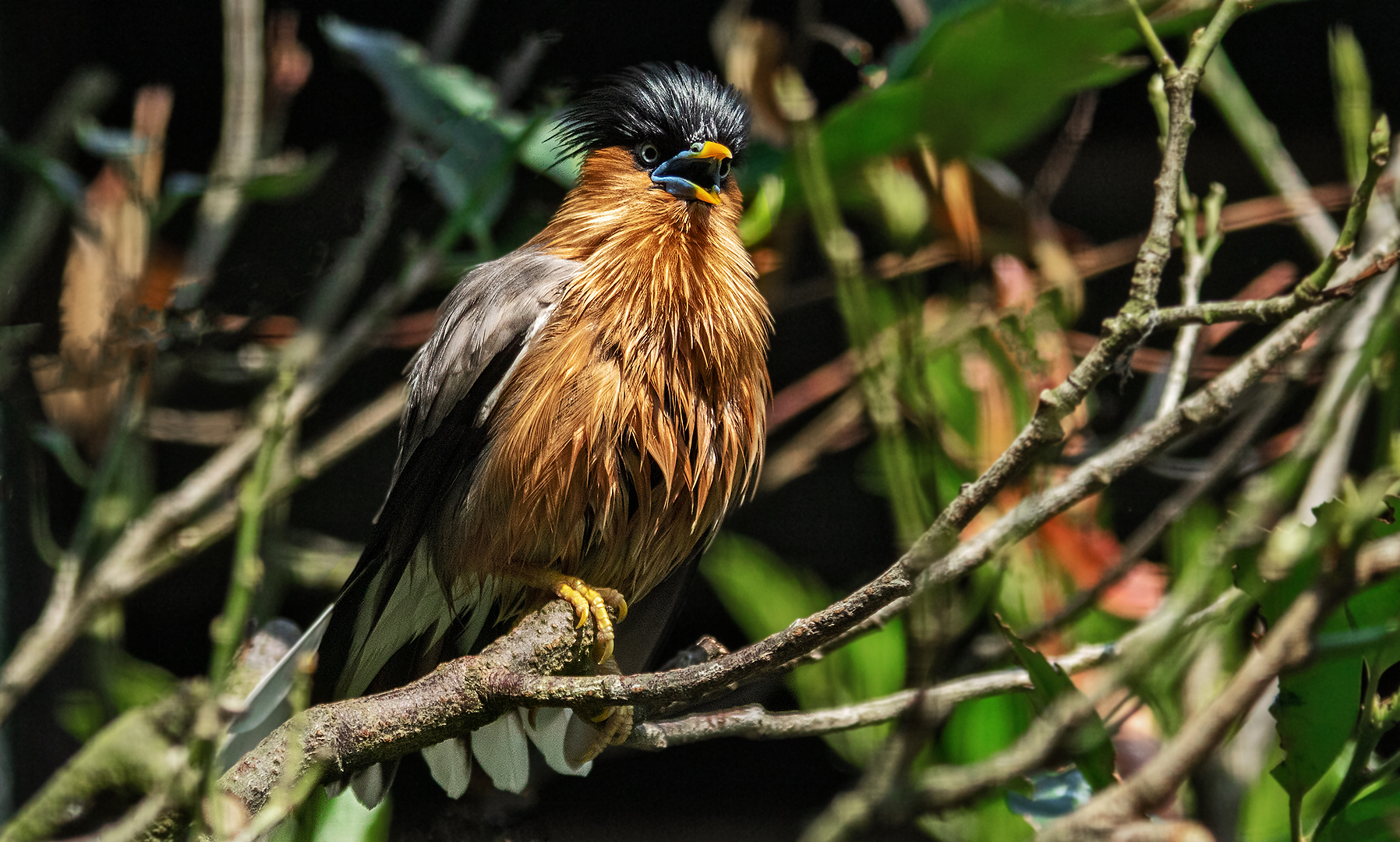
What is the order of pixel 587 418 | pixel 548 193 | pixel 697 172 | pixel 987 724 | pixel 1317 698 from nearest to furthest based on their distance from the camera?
pixel 1317 698 → pixel 587 418 → pixel 697 172 → pixel 987 724 → pixel 548 193

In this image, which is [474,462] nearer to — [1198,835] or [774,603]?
[774,603]

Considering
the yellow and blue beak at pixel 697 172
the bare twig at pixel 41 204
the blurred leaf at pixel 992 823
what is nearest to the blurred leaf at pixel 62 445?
the bare twig at pixel 41 204

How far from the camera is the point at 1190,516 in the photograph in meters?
1.58

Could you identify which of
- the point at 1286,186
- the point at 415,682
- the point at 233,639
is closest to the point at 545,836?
the point at 415,682

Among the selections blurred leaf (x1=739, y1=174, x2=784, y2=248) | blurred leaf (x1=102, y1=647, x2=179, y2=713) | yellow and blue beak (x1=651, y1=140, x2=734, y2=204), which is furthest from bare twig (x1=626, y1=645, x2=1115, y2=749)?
blurred leaf (x1=102, y1=647, x2=179, y2=713)

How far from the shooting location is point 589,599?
3.76 ft

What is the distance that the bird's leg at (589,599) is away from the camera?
3.73ft

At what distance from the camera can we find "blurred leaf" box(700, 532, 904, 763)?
5.13 ft

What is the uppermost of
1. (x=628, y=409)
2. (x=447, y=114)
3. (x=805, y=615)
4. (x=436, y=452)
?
(x=447, y=114)

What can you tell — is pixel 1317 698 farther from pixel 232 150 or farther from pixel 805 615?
pixel 232 150

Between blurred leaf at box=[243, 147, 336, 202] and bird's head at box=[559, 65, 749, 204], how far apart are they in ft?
2.02

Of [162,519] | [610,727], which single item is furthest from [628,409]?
[162,519]

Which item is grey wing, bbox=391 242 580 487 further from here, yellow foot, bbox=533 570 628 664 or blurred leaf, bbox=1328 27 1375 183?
blurred leaf, bbox=1328 27 1375 183

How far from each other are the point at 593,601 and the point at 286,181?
989 mm
